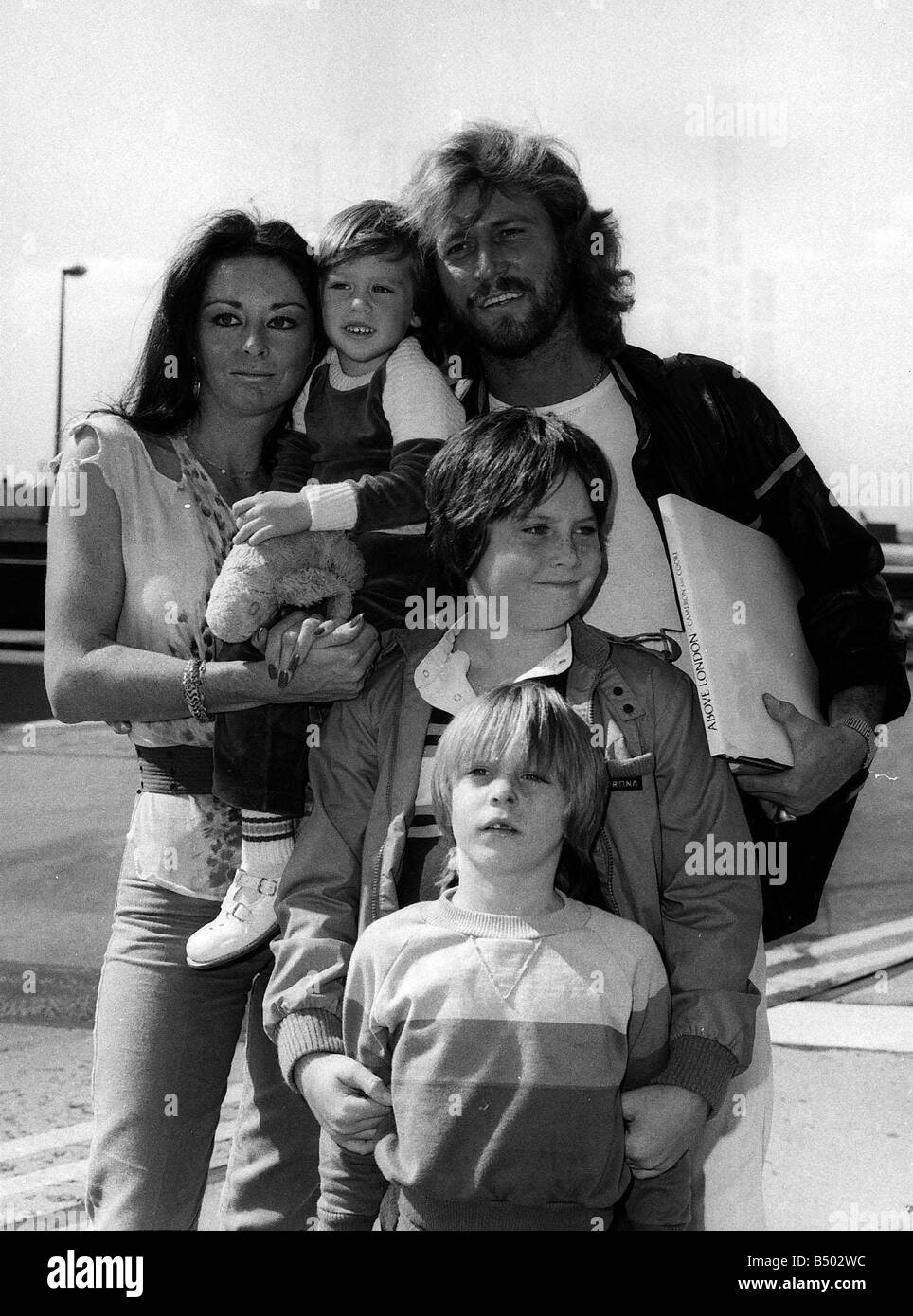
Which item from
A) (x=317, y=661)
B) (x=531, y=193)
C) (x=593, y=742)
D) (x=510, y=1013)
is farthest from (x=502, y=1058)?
(x=531, y=193)

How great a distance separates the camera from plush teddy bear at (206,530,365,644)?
2.44m

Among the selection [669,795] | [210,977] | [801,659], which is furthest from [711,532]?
[210,977]

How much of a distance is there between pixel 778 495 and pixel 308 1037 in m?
1.36

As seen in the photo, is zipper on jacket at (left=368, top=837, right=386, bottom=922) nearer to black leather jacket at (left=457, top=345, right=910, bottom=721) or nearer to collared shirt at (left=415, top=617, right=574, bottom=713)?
collared shirt at (left=415, top=617, right=574, bottom=713)

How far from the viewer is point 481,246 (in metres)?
2.73

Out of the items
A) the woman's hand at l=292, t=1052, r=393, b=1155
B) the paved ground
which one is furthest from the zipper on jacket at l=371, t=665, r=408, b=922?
the paved ground

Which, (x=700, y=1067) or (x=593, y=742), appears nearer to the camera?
(x=700, y=1067)

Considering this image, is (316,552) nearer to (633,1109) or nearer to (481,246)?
(481,246)

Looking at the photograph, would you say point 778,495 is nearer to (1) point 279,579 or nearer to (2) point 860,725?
(2) point 860,725

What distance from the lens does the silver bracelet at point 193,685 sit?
96.3 inches

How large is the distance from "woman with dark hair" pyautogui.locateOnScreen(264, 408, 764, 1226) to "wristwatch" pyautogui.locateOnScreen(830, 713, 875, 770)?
41 cm

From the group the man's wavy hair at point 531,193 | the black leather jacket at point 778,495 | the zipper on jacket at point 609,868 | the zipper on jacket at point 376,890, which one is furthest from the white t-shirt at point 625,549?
the zipper on jacket at point 376,890

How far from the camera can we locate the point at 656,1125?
6.63ft

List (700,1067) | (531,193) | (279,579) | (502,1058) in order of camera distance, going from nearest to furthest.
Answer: (502,1058) < (700,1067) < (279,579) < (531,193)
